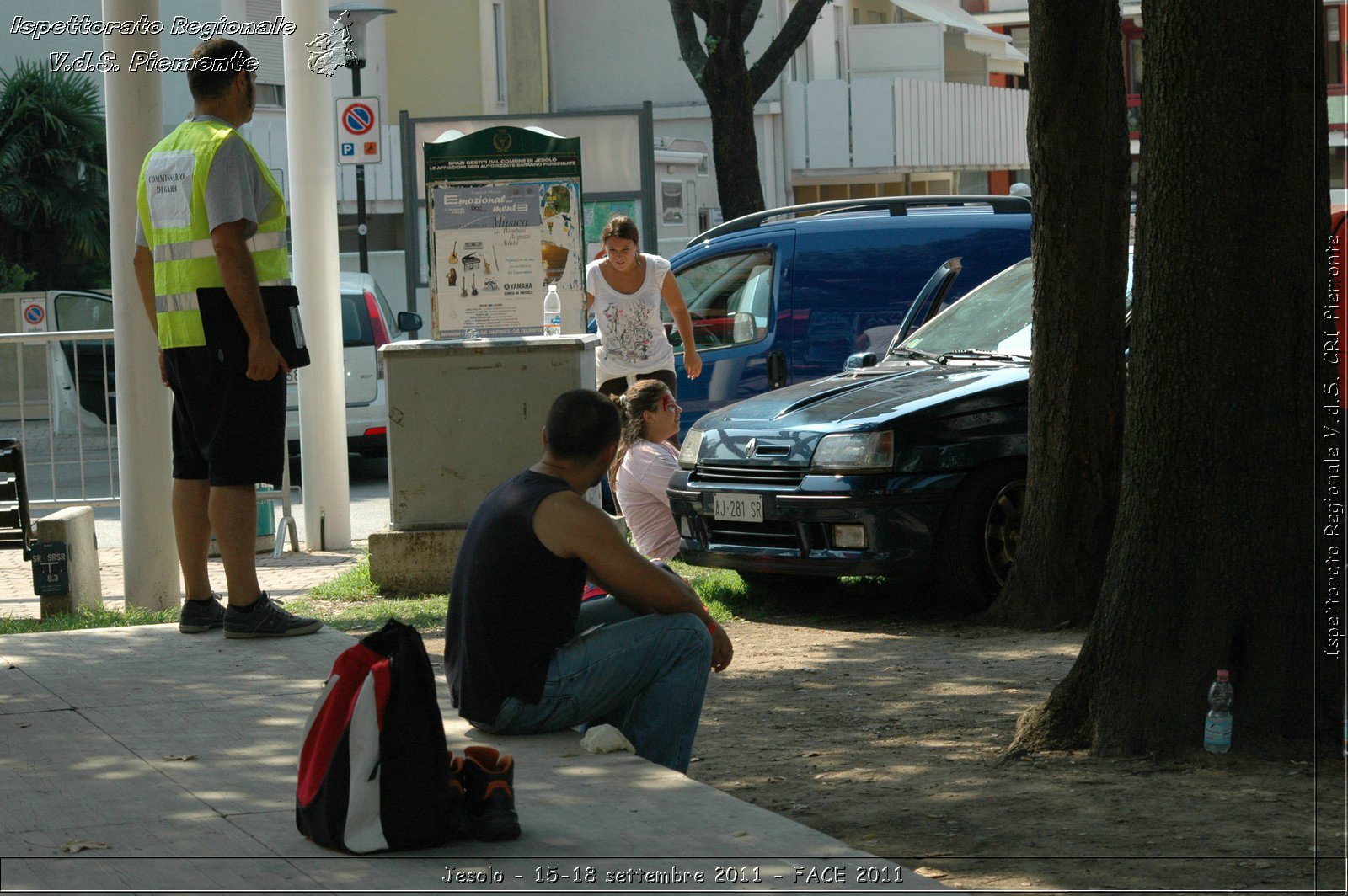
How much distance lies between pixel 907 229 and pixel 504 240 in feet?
8.94

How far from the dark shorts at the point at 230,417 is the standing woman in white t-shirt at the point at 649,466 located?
2.69 m

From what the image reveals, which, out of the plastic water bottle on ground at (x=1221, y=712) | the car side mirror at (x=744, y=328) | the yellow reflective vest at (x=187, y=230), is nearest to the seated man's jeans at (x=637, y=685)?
the plastic water bottle on ground at (x=1221, y=712)

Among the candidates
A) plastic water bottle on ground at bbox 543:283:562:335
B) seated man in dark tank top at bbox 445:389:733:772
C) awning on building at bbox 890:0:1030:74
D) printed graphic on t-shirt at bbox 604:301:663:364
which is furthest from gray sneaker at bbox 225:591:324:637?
awning on building at bbox 890:0:1030:74

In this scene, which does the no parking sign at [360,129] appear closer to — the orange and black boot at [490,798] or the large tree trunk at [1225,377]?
the large tree trunk at [1225,377]

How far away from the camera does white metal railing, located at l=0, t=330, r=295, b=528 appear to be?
11.5 m

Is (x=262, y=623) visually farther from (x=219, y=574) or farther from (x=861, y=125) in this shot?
(x=861, y=125)

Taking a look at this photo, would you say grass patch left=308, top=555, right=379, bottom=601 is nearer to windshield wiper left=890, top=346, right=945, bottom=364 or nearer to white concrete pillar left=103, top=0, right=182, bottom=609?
white concrete pillar left=103, top=0, right=182, bottom=609

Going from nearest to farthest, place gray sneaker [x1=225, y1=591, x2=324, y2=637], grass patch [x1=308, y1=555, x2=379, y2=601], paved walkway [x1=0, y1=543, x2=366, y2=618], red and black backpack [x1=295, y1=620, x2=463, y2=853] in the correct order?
red and black backpack [x1=295, y1=620, x2=463, y2=853]
gray sneaker [x1=225, y1=591, x2=324, y2=637]
grass patch [x1=308, y1=555, x2=379, y2=601]
paved walkway [x1=0, y1=543, x2=366, y2=618]

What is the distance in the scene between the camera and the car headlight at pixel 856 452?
8109mm

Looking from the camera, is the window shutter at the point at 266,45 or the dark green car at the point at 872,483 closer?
the dark green car at the point at 872,483

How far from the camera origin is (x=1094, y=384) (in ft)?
25.2

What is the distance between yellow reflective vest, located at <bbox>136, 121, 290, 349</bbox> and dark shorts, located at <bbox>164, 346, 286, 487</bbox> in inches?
3.8

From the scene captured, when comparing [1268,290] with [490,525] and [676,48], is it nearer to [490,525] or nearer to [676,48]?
[490,525]

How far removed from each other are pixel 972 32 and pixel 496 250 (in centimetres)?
3334
